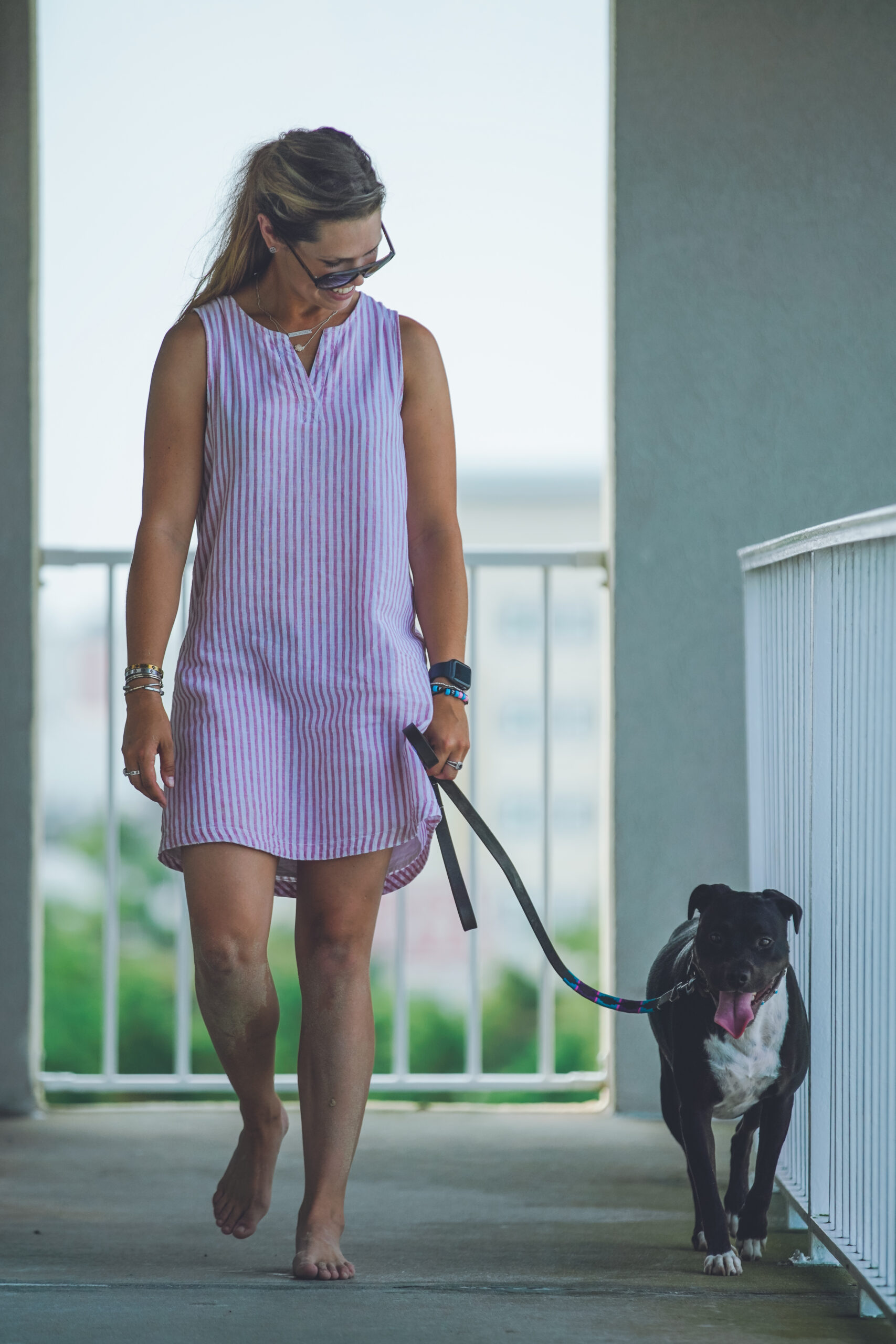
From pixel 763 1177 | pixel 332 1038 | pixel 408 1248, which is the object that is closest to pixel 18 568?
pixel 332 1038

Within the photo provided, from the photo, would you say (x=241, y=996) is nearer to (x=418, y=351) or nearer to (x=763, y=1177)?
(x=763, y=1177)

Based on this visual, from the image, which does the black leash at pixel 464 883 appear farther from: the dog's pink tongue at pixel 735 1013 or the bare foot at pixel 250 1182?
the bare foot at pixel 250 1182

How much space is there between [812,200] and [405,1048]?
6.94 ft

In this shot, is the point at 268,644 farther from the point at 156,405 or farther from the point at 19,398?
the point at 19,398

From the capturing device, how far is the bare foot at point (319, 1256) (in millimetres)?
1730

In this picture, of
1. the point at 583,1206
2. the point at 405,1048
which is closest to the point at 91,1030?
the point at 405,1048

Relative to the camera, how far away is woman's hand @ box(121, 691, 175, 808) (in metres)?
1.75

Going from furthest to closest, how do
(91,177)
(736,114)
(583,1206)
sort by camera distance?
1. (91,177)
2. (736,114)
3. (583,1206)

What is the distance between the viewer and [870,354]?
2.99m

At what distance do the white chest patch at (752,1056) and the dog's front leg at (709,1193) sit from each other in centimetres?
5

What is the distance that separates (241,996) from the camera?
1788 millimetres

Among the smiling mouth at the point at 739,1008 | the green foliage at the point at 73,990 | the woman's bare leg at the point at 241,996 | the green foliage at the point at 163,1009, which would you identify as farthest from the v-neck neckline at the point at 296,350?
the green foliage at the point at 73,990

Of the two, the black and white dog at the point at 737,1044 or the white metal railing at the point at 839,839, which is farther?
the black and white dog at the point at 737,1044

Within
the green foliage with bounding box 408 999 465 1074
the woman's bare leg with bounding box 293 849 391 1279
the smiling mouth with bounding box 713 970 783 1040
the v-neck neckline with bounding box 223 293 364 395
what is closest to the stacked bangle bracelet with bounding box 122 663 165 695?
the woman's bare leg with bounding box 293 849 391 1279
